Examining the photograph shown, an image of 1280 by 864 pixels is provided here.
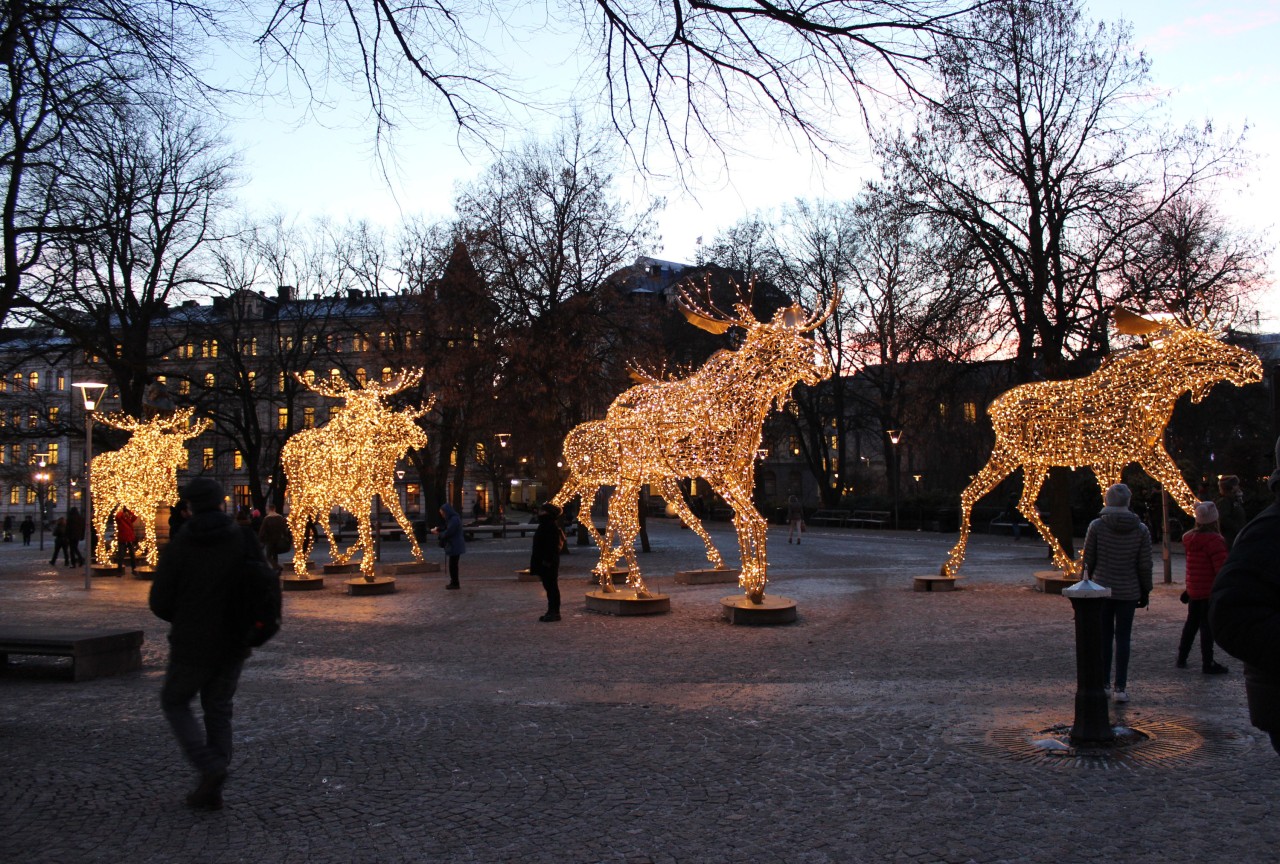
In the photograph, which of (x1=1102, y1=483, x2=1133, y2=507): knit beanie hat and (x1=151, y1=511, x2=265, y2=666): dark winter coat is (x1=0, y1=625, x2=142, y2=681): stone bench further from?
(x1=1102, y1=483, x2=1133, y2=507): knit beanie hat

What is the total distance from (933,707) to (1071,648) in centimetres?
335

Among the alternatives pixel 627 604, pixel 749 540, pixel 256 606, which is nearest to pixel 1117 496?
pixel 749 540

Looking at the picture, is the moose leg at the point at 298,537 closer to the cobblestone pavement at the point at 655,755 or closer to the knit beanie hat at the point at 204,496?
the cobblestone pavement at the point at 655,755

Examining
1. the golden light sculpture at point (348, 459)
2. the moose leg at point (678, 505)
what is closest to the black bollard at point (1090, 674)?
the moose leg at point (678, 505)

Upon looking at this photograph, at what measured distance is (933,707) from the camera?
297 inches

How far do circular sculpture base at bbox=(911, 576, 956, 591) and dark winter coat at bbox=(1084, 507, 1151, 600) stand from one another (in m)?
7.62

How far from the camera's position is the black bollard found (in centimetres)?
633

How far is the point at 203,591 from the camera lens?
213 inches

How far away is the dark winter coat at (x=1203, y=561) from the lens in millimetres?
8391

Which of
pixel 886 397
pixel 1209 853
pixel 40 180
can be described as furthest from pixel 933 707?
pixel 886 397

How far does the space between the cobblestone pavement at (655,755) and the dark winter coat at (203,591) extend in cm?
87

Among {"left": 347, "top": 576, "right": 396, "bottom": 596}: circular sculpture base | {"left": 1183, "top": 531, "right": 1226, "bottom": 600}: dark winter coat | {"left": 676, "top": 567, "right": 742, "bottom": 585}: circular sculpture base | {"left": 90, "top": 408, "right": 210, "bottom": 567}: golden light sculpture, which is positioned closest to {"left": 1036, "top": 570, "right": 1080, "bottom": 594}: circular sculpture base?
{"left": 676, "top": 567, "right": 742, "bottom": 585}: circular sculpture base

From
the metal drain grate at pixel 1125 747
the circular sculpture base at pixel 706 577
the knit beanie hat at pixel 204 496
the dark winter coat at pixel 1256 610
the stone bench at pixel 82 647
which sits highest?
the knit beanie hat at pixel 204 496

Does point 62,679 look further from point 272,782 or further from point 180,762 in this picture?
point 272,782
